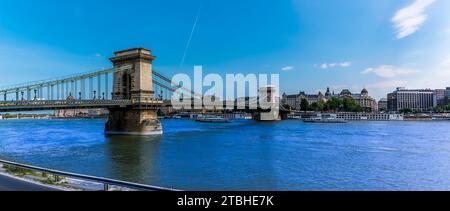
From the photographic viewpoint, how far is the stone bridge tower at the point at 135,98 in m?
42.9

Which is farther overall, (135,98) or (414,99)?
(414,99)

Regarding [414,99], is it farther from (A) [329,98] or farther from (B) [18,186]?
(B) [18,186]

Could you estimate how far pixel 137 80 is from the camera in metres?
43.9

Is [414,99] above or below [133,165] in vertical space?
above

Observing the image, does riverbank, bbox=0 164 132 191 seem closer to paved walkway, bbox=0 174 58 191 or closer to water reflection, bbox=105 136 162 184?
paved walkway, bbox=0 174 58 191

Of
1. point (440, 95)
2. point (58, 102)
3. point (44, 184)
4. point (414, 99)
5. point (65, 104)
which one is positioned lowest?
point (44, 184)

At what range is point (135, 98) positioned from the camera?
1731 inches

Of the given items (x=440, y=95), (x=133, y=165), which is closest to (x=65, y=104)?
(x=133, y=165)

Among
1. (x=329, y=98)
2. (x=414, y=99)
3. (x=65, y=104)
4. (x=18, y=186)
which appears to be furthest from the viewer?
(x=329, y=98)

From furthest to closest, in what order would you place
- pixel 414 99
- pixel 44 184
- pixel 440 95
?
pixel 440 95 → pixel 414 99 → pixel 44 184

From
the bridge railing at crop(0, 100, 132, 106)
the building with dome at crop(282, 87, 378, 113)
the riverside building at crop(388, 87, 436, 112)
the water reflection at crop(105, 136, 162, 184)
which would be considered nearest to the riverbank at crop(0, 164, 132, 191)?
the water reflection at crop(105, 136, 162, 184)

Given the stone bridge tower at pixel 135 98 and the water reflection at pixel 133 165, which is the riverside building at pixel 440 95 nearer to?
the stone bridge tower at pixel 135 98
